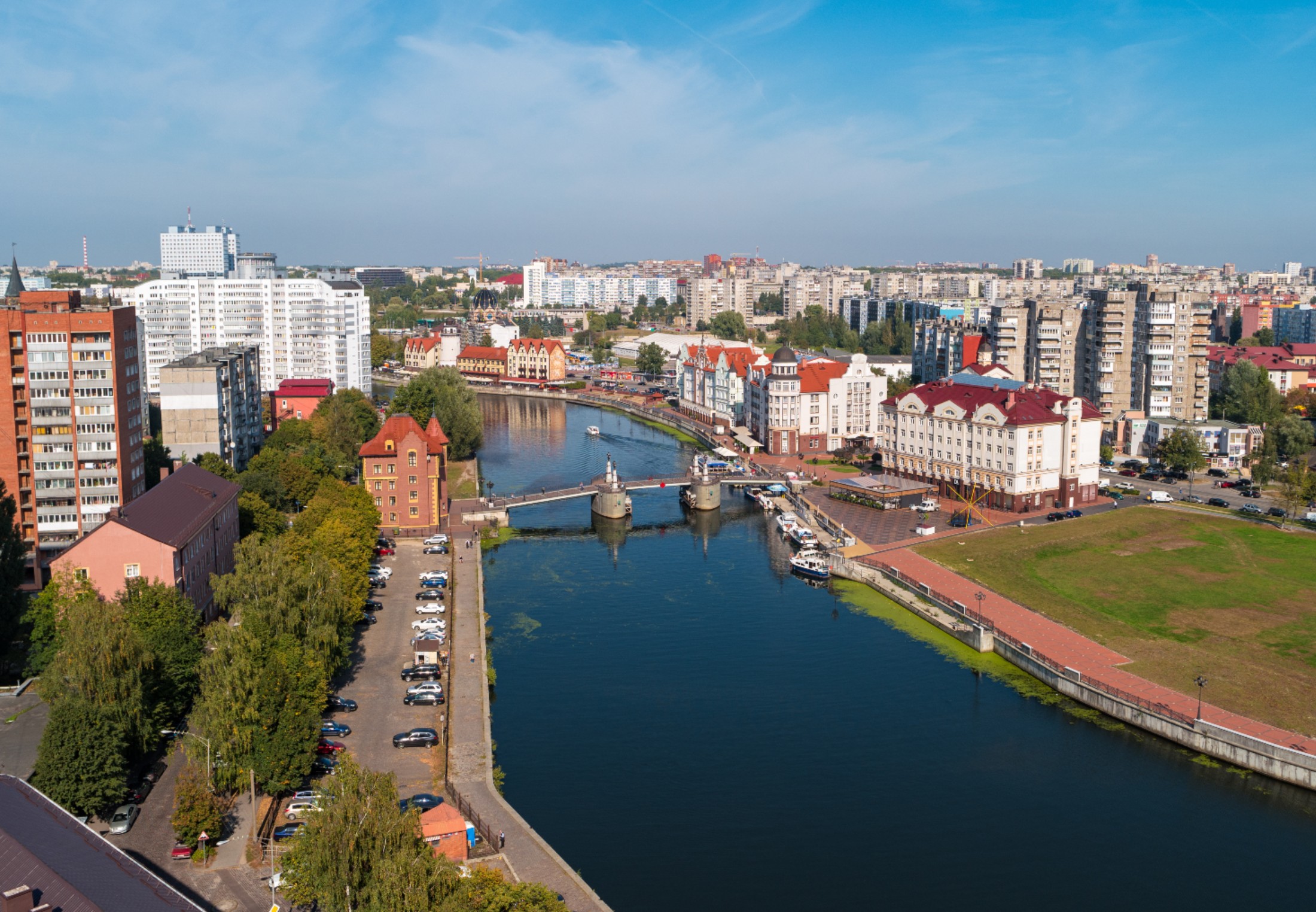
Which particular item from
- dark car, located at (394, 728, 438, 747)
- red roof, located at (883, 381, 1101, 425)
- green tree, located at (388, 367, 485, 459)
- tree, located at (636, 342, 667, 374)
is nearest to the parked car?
dark car, located at (394, 728, 438, 747)

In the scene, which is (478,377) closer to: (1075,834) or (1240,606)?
(1240,606)

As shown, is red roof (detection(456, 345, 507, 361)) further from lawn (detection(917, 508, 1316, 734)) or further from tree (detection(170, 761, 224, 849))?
tree (detection(170, 761, 224, 849))

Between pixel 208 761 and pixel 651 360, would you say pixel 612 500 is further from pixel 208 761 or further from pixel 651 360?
pixel 651 360

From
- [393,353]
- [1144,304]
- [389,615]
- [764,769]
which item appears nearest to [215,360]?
[389,615]

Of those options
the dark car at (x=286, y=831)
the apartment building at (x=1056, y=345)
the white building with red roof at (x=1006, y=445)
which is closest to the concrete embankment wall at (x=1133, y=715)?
the white building with red roof at (x=1006, y=445)

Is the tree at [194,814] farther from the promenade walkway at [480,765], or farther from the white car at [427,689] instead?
the white car at [427,689]

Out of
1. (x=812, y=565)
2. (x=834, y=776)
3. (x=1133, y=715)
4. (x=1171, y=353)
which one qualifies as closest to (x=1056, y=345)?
(x=1171, y=353)
